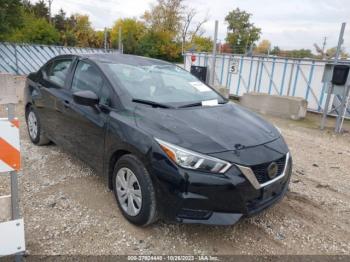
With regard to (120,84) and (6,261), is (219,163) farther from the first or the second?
(6,261)

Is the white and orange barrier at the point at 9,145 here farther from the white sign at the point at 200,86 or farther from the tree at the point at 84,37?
the tree at the point at 84,37

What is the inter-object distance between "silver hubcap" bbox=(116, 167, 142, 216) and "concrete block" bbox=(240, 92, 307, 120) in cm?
741

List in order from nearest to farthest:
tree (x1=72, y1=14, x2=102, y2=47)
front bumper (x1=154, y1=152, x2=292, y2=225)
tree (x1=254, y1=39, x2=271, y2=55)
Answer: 1. front bumper (x1=154, y1=152, x2=292, y2=225)
2. tree (x1=254, y1=39, x2=271, y2=55)
3. tree (x1=72, y1=14, x2=102, y2=47)

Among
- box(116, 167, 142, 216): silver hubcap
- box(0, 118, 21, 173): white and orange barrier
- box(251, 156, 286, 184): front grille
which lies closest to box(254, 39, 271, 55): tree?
box(251, 156, 286, 184): front grille

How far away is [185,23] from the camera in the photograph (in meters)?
42.0

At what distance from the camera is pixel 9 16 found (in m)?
14.2

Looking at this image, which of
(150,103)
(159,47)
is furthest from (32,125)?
(159,47)

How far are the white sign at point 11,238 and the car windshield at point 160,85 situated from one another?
4.99 ft

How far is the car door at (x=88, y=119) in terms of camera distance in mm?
2954

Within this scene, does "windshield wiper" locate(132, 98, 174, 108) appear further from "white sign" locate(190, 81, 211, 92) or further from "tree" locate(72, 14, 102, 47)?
"tree" locate(72, 14, 102, 47)

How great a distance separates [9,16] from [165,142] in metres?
15.7

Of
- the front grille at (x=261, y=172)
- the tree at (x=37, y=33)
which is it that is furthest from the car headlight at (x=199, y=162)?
the tree at (x=37, y=33)

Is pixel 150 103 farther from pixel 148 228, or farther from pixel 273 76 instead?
pixel 273 76

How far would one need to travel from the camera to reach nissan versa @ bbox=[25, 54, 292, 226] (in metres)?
2.22
